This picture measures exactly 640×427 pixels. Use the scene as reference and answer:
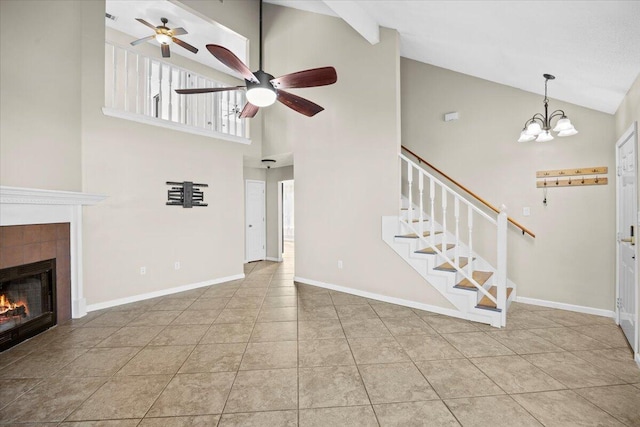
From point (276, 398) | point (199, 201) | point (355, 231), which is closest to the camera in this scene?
point (276, 398)

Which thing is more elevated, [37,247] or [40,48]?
[40,48]

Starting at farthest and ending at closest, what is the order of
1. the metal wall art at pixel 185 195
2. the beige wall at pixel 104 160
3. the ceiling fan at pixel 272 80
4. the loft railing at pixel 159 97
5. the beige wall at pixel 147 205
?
the metal wall art at pixel 185 195
the loft railing at pixel 159 97
the beige wall at pixel 147 205
the beige wall at pixel 104 160
the ceiling fan at pixel 272 80

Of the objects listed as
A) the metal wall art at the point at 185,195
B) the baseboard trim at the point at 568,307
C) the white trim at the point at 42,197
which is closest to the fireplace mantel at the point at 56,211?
the white trim at the point at 42,197

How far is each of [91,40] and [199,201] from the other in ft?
8.12

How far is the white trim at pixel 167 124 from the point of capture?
12.6ft

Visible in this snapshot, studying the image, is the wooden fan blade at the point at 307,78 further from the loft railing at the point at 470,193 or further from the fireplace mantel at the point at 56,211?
the fireplace mantel at the point at 56,211

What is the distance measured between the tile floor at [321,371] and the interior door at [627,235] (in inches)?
8.8

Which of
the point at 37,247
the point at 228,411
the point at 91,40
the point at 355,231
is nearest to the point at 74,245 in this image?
the point at 37,247

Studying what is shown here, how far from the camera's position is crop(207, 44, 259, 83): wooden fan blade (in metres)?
2.37

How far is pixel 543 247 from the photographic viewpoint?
3.77 metres

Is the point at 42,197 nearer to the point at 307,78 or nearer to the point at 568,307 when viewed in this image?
the point at 307,78

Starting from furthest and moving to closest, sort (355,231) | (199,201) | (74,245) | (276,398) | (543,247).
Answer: (199,201) < (355,231) < (543,247) < (74,245) < (276,398)

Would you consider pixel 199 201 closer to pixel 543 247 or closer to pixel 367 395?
pixel 367 395

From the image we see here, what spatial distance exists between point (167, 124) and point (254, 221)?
3.22m
